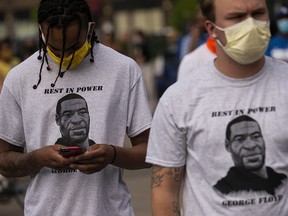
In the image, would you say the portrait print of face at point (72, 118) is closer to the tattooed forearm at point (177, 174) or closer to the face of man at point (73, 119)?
the face of man at point (73, 119)

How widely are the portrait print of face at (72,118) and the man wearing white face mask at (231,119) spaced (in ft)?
2.38

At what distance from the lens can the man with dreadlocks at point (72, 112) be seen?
186 inches

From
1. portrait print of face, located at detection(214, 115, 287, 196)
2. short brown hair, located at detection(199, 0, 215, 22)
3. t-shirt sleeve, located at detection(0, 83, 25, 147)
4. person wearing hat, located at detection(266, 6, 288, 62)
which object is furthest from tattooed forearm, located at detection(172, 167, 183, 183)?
person wearing hat, located at detection(266, 6, 288, 62)

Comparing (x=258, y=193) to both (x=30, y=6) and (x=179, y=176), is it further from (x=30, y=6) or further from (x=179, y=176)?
(x=30, y=6)

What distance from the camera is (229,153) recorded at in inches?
157

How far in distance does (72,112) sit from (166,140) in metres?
0.80

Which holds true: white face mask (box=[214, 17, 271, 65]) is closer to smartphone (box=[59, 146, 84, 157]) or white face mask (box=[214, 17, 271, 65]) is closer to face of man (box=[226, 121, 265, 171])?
face of man (box=[226, 121, 265, 171])

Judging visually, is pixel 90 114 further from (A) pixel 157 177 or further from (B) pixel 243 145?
(B) pixel 243 145

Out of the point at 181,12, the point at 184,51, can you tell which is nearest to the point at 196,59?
the point at 184,51

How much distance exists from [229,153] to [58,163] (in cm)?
91

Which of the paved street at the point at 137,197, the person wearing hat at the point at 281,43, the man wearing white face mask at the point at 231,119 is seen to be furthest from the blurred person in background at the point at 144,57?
the man wearing white face mask at the point at 231,119

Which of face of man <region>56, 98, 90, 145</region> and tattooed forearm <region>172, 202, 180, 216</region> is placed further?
face of man <region>56, 98, 90, 145</region>

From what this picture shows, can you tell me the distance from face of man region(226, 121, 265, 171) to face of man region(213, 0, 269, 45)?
1.19 ft

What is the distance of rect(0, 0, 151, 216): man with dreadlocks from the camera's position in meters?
4.71
